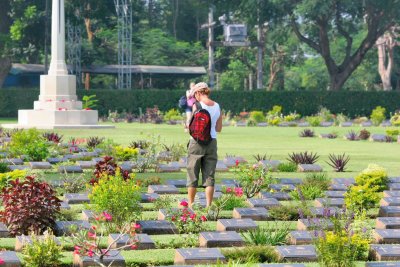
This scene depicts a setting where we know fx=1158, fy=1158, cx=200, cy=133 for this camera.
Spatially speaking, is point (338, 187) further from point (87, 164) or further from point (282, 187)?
point (87, 164)

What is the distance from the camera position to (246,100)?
5859cm

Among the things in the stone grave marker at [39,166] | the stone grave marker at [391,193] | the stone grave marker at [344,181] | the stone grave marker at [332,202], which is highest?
the stone grave marker at [332,202]

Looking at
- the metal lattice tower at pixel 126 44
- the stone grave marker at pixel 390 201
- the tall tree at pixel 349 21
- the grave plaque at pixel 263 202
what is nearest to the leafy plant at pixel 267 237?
the grave plaque at pixel 263 202

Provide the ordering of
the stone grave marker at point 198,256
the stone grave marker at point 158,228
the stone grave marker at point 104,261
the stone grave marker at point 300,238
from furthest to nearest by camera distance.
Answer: the stone grave marker at point 158,228, the stone grave marker at point 300,238, the stone grave marker at point 198,256, the stone grave marker at point 104,261

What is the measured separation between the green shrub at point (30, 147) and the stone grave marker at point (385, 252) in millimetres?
13784

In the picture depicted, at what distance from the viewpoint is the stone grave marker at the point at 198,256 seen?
1174 centimetres

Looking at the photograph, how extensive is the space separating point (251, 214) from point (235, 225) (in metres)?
1.35

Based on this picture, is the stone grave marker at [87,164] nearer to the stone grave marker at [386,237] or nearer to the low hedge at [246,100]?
the stone grave marker at [386,237]

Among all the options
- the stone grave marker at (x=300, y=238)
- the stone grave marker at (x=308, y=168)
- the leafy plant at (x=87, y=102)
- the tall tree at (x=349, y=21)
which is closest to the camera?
the stone grave marker at (x=300, y=238)

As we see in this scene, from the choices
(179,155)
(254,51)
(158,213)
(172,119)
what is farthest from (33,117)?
(254,51)

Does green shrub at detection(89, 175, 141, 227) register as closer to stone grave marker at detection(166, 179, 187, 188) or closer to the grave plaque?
the grave plaque

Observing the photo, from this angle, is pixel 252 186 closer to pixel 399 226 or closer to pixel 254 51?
pixel 399 226

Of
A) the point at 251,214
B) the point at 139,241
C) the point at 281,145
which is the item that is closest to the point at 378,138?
the point at 281,145

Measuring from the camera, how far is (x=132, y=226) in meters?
12.4
